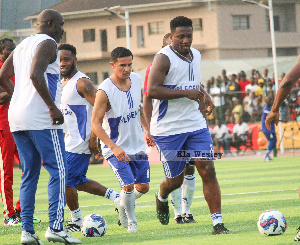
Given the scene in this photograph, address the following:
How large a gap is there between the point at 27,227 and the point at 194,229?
84.8 inches

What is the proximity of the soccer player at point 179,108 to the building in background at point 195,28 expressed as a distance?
4485cm

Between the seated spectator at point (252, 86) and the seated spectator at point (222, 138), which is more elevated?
the seated spectator at point (252, 86)

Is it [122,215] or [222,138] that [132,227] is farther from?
[222,138]

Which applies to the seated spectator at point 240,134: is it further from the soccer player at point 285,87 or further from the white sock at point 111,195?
the soccer player at point 285,87

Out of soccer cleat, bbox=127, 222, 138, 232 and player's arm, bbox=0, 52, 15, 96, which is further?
soccer cleat, bbox=127, 222, 138, 232

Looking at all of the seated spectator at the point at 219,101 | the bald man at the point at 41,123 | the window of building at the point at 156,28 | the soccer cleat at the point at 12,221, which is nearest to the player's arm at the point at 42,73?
the bald man at the point at 41,123

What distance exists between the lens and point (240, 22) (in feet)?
182

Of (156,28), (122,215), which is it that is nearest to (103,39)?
(156,28)

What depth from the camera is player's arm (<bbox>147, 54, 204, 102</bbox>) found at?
816 centimetres

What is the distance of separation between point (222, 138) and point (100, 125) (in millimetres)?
22036

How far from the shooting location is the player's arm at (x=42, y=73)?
23.7 feet

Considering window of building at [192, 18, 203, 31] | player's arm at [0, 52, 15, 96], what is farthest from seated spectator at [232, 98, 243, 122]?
window of building at [192, 18, 203, 31]

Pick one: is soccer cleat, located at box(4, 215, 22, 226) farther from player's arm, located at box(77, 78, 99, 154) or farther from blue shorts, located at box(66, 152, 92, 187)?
player's arm, located at box(77, 78, 99, 154)

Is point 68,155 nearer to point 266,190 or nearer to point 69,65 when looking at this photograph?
point 69,65
